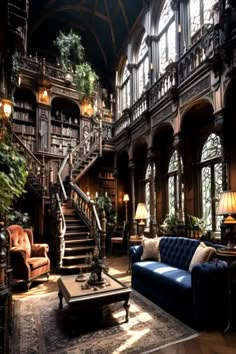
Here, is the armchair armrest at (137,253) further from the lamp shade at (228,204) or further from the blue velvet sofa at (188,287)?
the lamp shade at (228,204)

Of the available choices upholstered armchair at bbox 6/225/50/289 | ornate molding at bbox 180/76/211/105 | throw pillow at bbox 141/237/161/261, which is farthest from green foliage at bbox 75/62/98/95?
throw pillow at bbox 141/237/161/261

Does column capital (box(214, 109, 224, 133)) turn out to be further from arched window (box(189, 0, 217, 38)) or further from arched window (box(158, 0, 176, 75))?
arched window (box(158, 0, 176, 75))

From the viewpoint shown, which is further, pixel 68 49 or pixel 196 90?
pixel 68 49

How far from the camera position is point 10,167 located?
9.78 ft

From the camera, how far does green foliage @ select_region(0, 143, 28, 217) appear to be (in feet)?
8.38

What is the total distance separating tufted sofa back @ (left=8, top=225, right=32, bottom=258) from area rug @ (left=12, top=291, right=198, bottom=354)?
1387 mm

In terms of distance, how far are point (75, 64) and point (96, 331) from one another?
9921 millimetres

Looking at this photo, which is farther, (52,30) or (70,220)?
(52,30)

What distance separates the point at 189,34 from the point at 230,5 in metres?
2.19

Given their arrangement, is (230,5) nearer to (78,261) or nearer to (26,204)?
(78,261)

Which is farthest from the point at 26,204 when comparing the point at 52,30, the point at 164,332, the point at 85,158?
the point at 52,30

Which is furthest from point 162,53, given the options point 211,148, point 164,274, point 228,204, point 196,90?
point 164,274

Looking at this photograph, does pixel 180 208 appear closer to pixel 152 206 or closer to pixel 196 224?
pixel 196 224

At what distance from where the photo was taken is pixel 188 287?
2895mm
